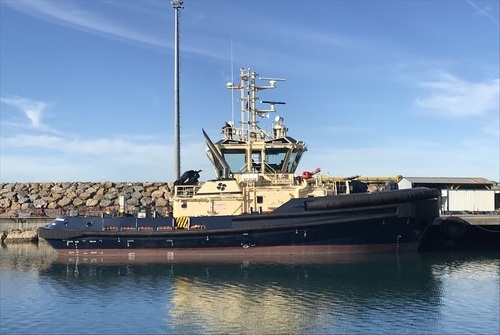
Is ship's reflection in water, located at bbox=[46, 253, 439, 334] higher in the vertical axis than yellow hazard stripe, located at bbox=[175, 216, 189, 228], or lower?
lower

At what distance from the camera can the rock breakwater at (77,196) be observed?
3061 cm

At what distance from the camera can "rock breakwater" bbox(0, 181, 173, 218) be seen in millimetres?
30609

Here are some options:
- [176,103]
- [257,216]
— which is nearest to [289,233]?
[257,216]

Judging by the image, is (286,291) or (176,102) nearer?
(286,291)

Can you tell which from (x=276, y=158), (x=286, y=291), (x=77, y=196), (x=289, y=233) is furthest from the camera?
(x=77, y=196)

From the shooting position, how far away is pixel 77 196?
105ft

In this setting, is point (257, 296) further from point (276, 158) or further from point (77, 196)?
point (77, 196)

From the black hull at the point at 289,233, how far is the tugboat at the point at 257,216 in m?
0.04

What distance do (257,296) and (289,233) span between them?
17.0 ft

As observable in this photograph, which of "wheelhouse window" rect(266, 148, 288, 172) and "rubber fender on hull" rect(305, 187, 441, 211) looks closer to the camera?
"rubber fender on hull" rect(305, 187, 441, 211)

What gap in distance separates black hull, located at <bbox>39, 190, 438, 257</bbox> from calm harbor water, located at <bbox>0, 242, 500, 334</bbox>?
0.67 metres

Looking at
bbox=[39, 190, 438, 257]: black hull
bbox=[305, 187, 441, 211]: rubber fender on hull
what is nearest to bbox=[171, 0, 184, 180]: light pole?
bbox=[39, 190, 438, 257]: black hull

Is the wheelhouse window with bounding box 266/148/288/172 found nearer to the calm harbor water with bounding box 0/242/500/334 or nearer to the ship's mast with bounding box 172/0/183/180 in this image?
the calm harbor water with bounding box 0/242/500/334

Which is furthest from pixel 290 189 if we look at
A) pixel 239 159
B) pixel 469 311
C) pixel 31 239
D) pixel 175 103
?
pixel 31 239
